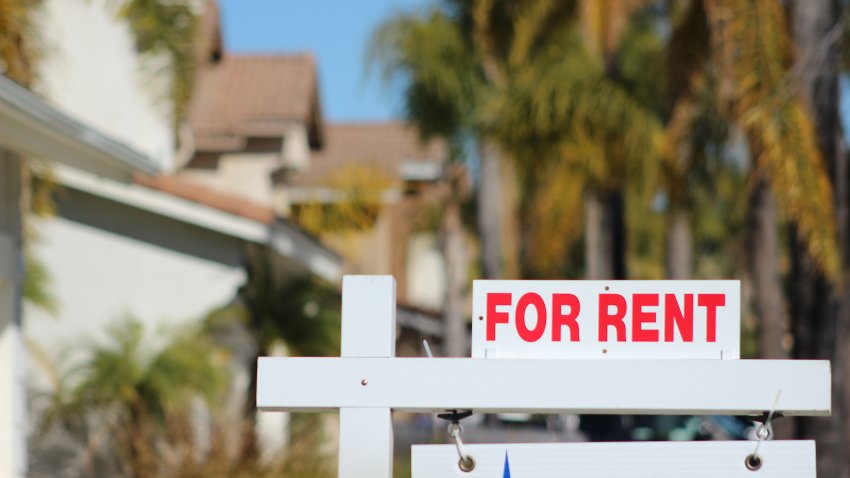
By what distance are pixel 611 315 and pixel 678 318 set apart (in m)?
0.20

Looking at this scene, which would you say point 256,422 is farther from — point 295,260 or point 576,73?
point 576,73

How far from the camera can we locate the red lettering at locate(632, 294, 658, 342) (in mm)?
4500

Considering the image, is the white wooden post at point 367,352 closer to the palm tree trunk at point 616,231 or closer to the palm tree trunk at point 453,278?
the palm tree trunk at point 616,231

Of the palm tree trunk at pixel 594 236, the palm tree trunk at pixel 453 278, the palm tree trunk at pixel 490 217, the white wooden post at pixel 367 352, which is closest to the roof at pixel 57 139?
the white wooden post at pixel 367 352

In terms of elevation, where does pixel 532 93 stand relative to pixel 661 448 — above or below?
above

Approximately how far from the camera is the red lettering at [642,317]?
4500 mm

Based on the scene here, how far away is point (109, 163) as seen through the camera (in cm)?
1055

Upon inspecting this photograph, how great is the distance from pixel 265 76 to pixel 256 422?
11859 millimetres

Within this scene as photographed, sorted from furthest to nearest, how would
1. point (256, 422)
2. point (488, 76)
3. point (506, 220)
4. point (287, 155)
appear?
point (506, 220)
point (488, 76)
point (287, 155)
point (256, 422)

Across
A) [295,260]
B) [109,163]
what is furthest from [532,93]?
[109,163]

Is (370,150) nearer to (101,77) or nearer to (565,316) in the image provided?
(101,77)

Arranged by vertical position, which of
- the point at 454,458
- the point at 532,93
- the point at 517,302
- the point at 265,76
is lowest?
the point at 454,458

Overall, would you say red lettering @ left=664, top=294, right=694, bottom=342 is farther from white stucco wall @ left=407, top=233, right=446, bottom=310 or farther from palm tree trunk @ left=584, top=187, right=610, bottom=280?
white stucco wall @ left=407, top=233, right=446, bottom=310

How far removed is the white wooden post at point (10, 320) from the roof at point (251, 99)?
1292 cm
